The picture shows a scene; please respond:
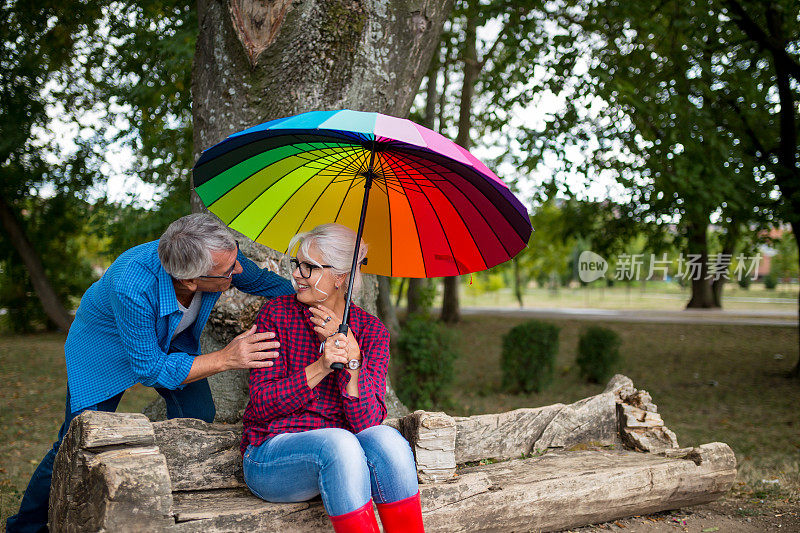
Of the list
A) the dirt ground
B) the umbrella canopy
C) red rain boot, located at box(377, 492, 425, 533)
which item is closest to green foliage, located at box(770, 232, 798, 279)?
the dirt ground

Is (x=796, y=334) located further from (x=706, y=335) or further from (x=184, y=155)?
(x=184, y=155)

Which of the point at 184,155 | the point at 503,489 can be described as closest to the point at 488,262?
the point at 503,489

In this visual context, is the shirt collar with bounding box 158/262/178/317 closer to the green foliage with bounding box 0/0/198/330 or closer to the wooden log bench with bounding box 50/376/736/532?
the wooden log bench with bounding box 50/376/736/532

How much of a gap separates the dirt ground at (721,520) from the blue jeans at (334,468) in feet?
4.62

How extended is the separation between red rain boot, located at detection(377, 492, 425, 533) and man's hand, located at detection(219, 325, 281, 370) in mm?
730

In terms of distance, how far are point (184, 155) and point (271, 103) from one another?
4342 millimetres

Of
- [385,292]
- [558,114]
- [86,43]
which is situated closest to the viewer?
[558,114]

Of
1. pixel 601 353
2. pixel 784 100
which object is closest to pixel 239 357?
pixel 601 353

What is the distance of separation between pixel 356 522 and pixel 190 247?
3.93ft

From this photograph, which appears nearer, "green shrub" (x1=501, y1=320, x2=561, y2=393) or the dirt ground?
the dirt ground

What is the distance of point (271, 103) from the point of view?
11.9 feet

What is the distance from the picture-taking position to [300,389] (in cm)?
244

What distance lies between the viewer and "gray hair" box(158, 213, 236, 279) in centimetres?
241

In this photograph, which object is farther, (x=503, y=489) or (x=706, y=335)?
(x=706, y=335)
